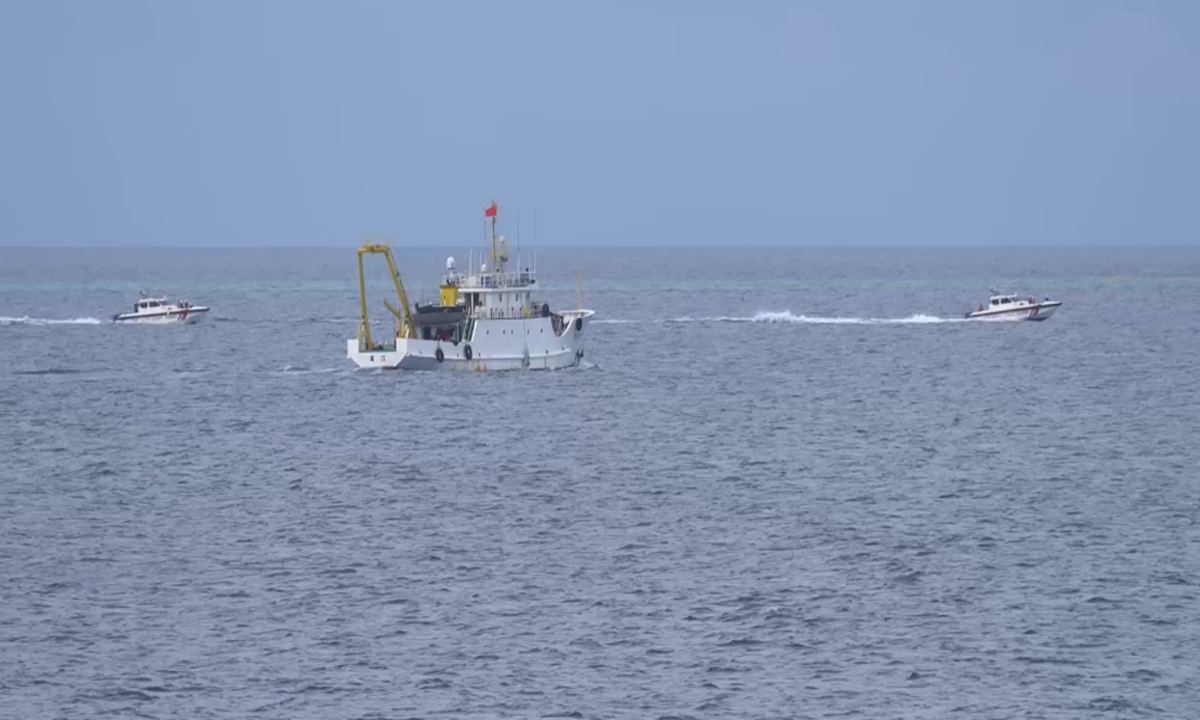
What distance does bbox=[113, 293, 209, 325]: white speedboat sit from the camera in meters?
152

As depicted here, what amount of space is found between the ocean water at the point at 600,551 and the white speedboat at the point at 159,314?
187ft

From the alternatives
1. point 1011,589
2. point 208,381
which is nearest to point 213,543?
point 1011,589

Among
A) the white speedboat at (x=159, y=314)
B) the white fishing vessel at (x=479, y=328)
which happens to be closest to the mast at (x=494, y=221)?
the white fishing vessel at (x=479, y=328)

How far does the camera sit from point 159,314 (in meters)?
151

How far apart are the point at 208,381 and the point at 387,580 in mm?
59879

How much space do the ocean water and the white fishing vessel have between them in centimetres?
367

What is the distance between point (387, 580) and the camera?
4381cm

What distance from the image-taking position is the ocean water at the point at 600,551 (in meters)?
35.1

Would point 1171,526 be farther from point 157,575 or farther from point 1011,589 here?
point 157,575

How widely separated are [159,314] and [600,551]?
111 meters

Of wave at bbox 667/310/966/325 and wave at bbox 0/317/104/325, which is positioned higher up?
wave at bbox 0/317/104/325

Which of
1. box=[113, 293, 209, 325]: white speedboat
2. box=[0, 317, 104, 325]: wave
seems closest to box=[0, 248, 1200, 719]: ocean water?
box=[113, 293, 209, 325]: white speedboat

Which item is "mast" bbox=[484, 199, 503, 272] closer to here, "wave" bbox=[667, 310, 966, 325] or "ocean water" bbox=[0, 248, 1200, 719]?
"ocean water" bbox=[0, 248, 1200, 719]

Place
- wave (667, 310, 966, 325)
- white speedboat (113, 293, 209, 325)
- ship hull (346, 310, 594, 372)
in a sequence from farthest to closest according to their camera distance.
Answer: wave (667, 310, 966, 325)
white speedboat (113, 293, 209, 325)
ship hull (346, 310, 594, 372)
